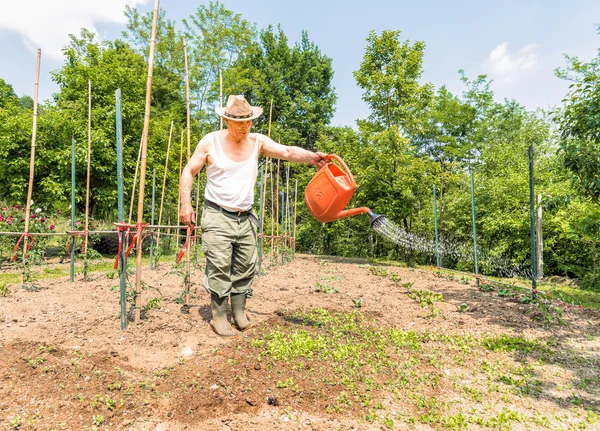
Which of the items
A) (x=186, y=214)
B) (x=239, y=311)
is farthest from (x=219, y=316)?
(x=186, y=214)

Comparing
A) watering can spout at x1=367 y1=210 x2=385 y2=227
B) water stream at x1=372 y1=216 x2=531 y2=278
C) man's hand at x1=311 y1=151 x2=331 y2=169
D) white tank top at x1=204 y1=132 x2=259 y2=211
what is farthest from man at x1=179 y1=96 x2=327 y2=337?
water stream at x1=372 y1=216 x2=531 y2=278

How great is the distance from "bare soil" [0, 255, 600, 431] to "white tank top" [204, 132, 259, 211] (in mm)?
1067

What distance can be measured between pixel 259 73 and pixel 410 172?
40.8ft

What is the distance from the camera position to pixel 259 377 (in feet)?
7.82

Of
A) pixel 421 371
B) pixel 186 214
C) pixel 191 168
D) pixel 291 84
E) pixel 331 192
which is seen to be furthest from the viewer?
pixel 291 84

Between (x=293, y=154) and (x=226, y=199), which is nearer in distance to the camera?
(x=226, y=199)

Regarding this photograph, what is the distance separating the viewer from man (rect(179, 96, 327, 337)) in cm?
313

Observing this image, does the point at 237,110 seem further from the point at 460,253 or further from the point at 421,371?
the point at 460,253

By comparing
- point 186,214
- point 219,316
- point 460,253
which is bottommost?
point 460,253

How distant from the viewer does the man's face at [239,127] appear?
3.12m

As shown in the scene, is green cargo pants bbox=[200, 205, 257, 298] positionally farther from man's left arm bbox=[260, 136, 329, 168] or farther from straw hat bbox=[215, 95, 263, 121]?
straw hat bbox=[215, 95, 263, 121]

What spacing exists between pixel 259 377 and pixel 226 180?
4.96ft

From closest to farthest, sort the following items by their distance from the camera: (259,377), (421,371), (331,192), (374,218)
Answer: (259,377) < (421,371) < (331,192) < (374,218)

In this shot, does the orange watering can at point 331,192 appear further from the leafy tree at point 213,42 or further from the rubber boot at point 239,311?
the leafy tree at point 213,42
